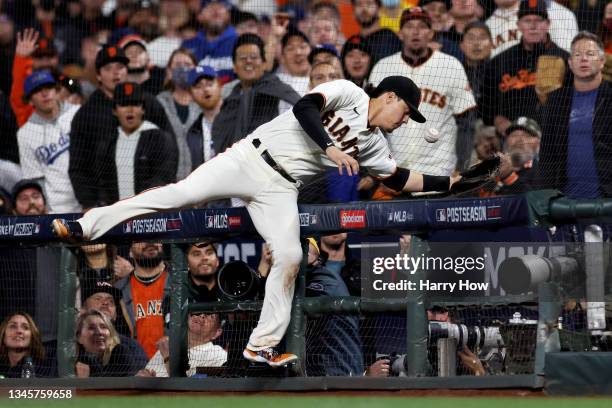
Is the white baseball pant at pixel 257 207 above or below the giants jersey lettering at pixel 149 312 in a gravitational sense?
above

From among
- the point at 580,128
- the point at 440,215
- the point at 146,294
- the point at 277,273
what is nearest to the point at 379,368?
the point at 277,273

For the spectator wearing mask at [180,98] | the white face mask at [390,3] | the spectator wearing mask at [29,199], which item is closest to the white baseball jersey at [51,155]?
the spectator wearing mask at [29,199]

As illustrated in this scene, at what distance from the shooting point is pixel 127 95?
35.1ft

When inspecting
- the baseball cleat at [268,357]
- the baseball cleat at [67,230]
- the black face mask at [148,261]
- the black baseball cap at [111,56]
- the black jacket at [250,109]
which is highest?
the black baseball cap at [111,56]

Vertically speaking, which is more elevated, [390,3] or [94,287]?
[390,3]

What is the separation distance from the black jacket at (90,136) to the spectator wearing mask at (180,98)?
15cm

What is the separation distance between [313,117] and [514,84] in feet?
9.78

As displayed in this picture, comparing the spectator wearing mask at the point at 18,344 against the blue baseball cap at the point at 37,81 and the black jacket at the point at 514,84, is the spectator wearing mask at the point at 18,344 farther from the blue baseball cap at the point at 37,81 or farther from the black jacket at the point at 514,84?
the black jacket at the point at 514,84

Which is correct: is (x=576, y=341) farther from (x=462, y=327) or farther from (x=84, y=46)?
(x=84, y=46)

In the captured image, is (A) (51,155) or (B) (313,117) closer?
(B) (313,117)

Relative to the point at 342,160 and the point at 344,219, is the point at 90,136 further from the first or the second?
the point at 342,160

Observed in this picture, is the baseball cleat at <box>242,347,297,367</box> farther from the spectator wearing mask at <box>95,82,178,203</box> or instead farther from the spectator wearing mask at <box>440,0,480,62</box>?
the spectator wearing mask at <box>440,0,480,62</box>

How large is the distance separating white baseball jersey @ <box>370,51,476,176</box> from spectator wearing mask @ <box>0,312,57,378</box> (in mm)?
3219

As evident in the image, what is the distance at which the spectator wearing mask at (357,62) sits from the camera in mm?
9969
